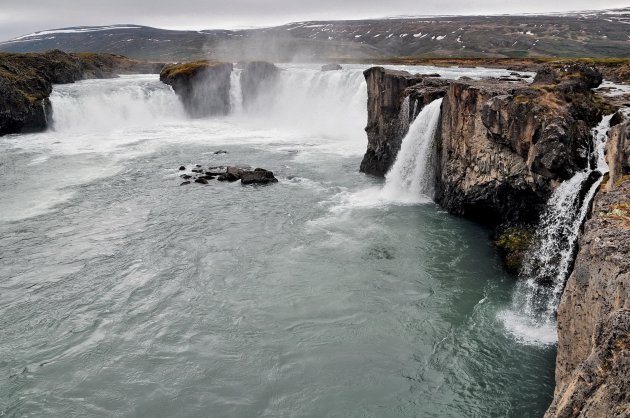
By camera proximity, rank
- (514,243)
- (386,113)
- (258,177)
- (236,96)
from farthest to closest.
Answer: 1. (236,96)
2. (386,113)
3. (258,177)
4. (514,243)

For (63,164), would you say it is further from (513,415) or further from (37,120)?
(513,415)

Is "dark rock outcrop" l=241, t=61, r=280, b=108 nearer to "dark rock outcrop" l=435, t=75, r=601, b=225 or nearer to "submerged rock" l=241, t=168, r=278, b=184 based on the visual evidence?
"submerged rock" l=241, t=168, r=278, b=184

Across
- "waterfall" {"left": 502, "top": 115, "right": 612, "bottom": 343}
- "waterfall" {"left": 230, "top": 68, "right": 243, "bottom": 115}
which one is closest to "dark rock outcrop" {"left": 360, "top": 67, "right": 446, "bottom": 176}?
"waterfall" {"left": 502, "top": 115, "right": 612, "bottom": 343}

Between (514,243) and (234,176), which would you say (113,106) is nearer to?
(234,176)

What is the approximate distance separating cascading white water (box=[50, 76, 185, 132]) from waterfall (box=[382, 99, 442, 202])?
4138cm

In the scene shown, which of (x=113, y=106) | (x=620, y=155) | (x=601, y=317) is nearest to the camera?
(x=601, y=317)

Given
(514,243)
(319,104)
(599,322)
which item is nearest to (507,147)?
(514,243)

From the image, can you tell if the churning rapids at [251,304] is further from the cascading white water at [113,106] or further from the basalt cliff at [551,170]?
the cascading white water at [113,106]

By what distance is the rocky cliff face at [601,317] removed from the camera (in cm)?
544

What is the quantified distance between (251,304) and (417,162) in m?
14.8

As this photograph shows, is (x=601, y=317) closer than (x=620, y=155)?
Yes

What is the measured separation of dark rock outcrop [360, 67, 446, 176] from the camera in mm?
30569

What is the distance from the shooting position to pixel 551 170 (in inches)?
678

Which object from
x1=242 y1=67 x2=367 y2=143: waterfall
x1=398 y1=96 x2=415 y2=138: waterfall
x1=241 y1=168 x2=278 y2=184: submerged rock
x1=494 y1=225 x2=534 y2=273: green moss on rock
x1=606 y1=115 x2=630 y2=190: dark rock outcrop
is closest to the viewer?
x1=606 y1=115 x2=630 y2=190: dark rock outcrop
